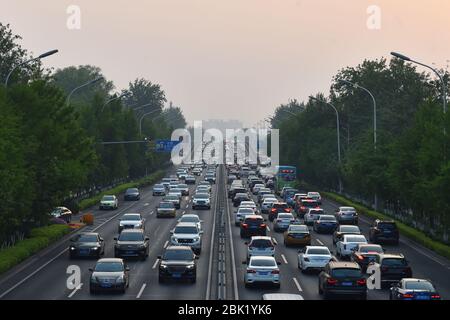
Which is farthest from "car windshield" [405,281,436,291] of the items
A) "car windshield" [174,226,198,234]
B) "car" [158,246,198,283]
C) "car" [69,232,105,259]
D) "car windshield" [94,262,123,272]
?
"car windshield" [174,226,198,234]

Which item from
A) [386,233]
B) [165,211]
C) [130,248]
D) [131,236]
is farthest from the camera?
[165,211]

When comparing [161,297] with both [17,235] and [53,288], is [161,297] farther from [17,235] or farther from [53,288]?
[17,235]

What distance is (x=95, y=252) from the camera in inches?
1938

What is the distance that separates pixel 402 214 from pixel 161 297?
44370 mm

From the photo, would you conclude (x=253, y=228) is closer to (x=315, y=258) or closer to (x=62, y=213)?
(x=315, y=258)

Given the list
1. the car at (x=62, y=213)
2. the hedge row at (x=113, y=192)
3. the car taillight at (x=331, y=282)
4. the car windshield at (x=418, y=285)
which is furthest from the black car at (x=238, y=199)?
the car windshield at (x=418, y=285)

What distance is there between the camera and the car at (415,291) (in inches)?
1266

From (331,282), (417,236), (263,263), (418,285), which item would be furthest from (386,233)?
(418,285)

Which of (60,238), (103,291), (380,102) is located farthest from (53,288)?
(380,102)

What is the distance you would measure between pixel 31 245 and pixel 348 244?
17.7 metres

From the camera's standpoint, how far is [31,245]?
5178 centimetres

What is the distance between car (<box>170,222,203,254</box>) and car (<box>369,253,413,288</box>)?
14.6 meters

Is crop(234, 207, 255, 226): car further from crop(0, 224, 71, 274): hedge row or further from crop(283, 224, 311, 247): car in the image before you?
crop(283, 224, 311, 247): car

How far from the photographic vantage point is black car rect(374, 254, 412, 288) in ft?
129
